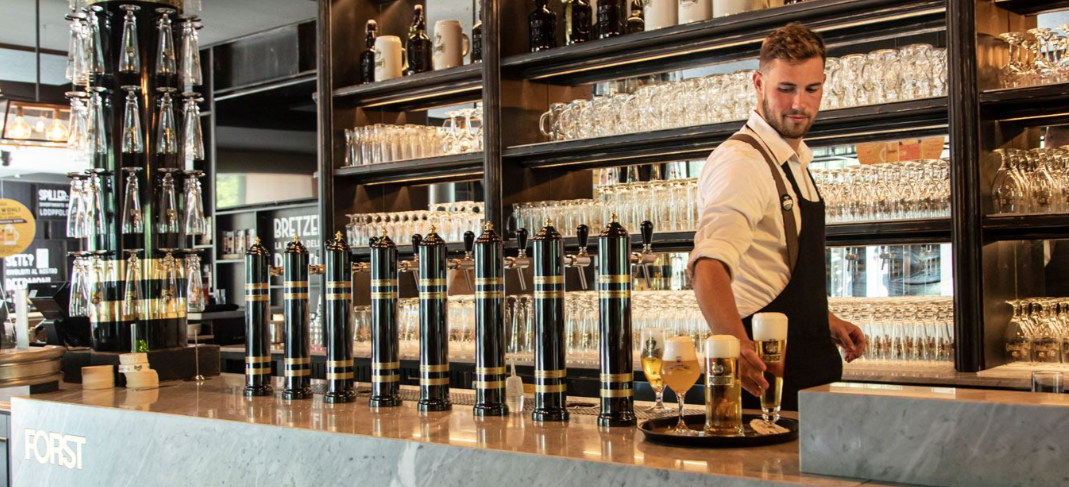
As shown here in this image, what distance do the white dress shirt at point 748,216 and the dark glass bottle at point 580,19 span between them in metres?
1.89

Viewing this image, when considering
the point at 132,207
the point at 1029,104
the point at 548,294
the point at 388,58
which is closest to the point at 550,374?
the point at 548,294

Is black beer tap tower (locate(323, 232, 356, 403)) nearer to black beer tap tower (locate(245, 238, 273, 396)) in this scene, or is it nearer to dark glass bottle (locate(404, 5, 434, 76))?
black beer tap tower (locate(245, 238, 273, 396))

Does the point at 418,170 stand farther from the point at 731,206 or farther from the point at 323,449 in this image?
the point at 323,449

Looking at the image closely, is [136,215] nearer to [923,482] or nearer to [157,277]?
[157,277]

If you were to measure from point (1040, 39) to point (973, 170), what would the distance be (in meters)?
0.48

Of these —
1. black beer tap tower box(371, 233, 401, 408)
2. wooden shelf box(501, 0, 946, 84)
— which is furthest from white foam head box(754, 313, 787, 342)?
wooden shelf box(501, 0, 946, 84)

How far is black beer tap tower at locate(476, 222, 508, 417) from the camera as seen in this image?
2.39 metres

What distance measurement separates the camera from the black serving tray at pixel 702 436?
1844mm

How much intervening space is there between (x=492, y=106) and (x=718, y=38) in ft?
3.52

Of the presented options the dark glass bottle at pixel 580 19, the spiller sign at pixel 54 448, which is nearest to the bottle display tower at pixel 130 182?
the spiller sign at pixel 54 448

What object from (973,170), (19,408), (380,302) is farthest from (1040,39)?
(19,408)

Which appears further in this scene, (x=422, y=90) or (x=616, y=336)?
(x=422, y=90)

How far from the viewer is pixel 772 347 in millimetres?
1991

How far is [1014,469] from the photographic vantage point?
4.74 ft
